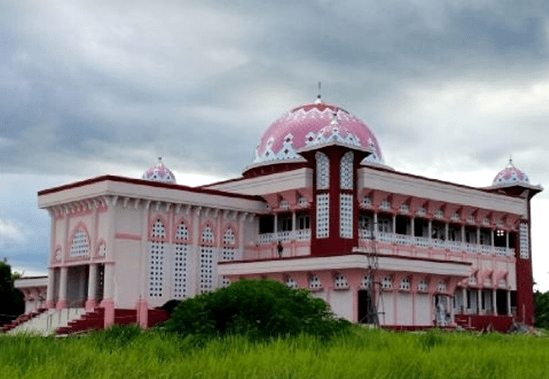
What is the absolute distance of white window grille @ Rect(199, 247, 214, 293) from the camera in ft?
132

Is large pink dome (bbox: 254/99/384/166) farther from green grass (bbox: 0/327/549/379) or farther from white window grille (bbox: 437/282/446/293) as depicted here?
green grass (bbox: 0/327/549/379)

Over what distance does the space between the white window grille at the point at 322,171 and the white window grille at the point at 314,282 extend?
175 inches

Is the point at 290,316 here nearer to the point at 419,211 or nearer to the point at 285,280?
the point at 285,280

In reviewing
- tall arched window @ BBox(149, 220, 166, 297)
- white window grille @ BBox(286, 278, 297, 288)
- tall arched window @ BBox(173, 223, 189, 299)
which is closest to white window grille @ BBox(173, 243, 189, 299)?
tall arched window @ BBox(173, 223, 189, 299)

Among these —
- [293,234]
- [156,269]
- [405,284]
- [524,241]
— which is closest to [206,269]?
[156,269]

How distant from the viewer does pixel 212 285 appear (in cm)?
4069

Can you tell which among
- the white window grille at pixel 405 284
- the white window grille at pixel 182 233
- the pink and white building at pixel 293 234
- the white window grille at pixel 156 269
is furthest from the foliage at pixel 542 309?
the white window grille at pixel 156 269

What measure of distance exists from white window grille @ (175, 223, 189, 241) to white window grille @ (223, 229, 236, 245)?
92.9 inches

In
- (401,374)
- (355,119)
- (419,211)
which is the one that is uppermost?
(355,119)

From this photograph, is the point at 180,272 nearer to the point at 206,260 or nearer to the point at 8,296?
the point at 206,260

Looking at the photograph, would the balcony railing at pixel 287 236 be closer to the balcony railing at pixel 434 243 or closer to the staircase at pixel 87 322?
the balcony railing at pixel 434 243

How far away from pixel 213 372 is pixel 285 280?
26.3m

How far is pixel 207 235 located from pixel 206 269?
5.53 ft

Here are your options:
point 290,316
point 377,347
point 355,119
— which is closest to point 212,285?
point 355,119
